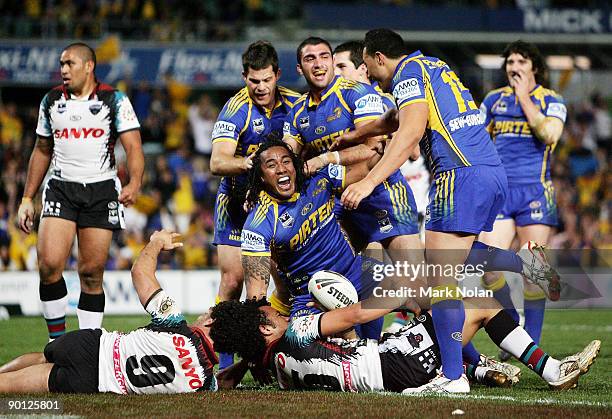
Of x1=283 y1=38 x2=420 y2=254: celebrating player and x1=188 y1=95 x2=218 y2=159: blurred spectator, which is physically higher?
x1=188 y1=95 x2=218 y2=159: blurred spectator

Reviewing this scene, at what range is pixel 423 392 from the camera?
21.9ft

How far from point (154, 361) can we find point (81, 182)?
3180 millimetres

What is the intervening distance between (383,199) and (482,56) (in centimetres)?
1765

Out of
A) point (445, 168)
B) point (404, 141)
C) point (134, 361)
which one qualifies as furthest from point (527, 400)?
point (134, 361)

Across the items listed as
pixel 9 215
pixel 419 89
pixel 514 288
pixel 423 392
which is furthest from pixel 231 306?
pixel 9 215

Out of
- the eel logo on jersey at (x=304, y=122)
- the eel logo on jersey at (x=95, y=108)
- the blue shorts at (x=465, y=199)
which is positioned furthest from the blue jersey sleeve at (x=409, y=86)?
the eel logo on jersey at (x=95, y=108)

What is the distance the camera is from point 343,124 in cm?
866

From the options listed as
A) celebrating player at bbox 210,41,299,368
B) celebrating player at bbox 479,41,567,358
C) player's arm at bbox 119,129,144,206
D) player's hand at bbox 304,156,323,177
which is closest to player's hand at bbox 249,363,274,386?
celebrating player at bbox 210,41,299,368

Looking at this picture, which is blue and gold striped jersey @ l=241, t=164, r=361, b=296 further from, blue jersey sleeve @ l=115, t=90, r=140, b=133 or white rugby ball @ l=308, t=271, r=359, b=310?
blue jersey sleeve @ l=115, t=90, r=140, b=133

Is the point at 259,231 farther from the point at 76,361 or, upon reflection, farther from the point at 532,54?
the point at 532,54

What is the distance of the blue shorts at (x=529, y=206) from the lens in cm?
1033

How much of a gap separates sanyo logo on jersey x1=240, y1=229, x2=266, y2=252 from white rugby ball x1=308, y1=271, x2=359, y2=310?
49cm

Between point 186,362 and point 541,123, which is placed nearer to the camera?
point 186,362

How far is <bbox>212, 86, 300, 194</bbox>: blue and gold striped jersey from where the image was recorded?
8.79 m
